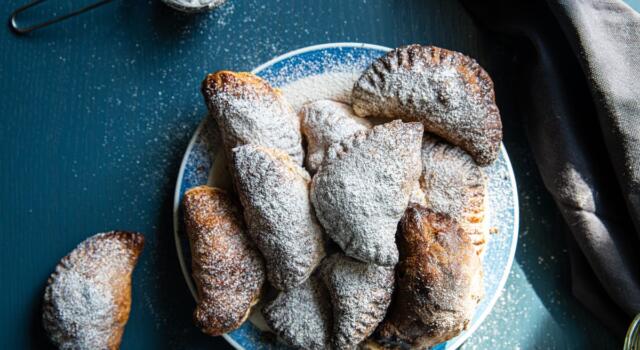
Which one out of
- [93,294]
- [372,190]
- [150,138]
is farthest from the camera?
[150,138]

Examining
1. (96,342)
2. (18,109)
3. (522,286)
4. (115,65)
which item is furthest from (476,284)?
(18,109)

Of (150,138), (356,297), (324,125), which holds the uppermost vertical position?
(324,125)

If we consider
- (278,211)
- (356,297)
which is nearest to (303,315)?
(356,297)

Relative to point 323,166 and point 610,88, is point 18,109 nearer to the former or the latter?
point 323,166

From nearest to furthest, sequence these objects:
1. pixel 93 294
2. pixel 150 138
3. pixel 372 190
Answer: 1. pixel 372 190
2. pixel 93 294
3. pixel 150 138

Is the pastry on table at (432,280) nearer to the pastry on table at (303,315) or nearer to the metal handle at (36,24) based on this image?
the pastry on table at (303,315)

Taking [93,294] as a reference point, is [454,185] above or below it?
above

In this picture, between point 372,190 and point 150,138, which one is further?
point 150,138

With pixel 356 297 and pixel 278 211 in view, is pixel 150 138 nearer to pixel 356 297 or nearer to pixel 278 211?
pixel 278 211
